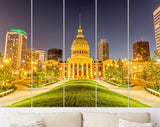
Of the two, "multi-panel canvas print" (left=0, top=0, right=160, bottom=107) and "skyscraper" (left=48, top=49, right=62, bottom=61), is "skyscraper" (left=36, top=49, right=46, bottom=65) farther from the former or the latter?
"skyscraper" (left=48, top=49, right=62, bottom=61)

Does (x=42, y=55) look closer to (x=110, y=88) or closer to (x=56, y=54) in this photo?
(x=56, y=54)

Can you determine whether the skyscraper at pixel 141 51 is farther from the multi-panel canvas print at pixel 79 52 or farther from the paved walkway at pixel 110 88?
the paved walkway at pixel 110 88

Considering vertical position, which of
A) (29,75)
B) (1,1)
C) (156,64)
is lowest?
(29,75)

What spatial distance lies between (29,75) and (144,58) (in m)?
3.05

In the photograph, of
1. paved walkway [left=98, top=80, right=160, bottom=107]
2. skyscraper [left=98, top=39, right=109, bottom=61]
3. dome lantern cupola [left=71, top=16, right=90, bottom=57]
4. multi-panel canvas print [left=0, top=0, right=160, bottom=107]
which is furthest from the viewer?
dome lantern cupola [left=71, top=16, right=90, bottom=57]

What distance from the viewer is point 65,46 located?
3760mm

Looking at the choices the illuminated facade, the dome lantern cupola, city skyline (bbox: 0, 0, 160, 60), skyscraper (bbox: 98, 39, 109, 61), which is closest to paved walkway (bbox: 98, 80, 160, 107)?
the illuminated facade

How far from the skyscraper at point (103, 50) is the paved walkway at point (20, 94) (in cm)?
126

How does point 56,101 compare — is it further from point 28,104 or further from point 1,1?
point 1,1

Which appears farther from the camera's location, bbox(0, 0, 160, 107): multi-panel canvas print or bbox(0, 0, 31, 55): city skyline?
bbox(0, 0, 31, 55): city skyline

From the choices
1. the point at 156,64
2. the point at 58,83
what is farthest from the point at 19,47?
the point at 156,64

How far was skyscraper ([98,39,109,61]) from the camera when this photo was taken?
370cm

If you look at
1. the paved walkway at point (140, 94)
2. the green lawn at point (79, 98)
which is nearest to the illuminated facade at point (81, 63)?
the green lawn at point (79, 98)

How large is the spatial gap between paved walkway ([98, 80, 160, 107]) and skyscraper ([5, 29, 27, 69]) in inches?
86.8
